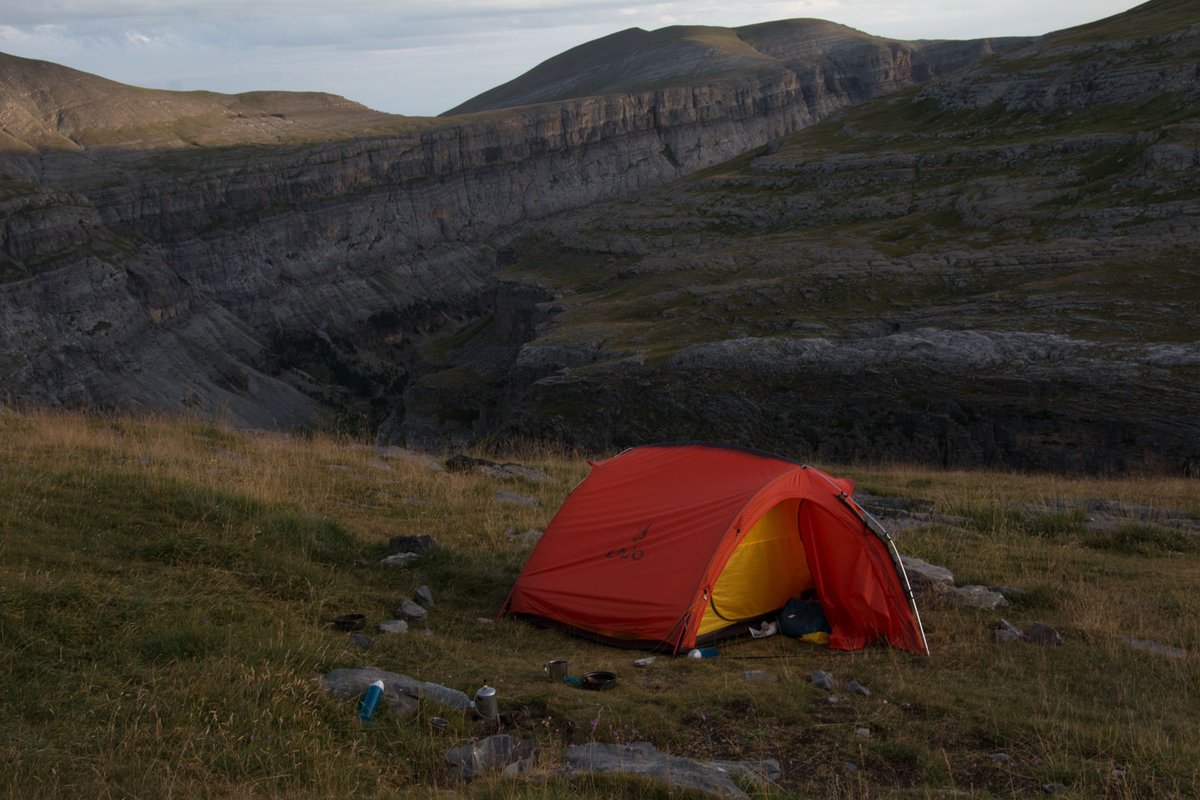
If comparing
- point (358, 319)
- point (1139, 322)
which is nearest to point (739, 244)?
point (1139, 322)

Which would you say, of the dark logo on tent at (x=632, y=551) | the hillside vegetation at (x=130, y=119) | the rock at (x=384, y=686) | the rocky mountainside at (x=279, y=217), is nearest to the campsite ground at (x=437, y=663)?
the rock at (x=384, y=686)

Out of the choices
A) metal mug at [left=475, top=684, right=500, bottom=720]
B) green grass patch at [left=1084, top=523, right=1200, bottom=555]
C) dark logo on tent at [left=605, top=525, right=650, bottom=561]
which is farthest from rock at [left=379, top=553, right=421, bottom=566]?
green grass patch at [left=1084, top=523, right=1200, bottom=555]

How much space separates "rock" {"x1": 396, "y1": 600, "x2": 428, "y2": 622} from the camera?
33.7ft

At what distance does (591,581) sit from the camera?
1110 cm

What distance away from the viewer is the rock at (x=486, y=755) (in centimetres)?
670

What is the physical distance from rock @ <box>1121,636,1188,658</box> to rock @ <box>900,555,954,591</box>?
1919 millimetres

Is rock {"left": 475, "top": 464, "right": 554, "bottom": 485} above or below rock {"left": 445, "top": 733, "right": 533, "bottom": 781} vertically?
below

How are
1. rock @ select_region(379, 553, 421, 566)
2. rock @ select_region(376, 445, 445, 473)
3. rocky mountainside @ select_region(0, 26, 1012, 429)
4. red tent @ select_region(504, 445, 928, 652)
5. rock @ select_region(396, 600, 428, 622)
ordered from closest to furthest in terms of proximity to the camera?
rock @ select_region(396, 600, 428, 622) → red tent @ select_region(504, 445, 928, 652) → rock @ select_region(379, 553, 421, 566) → rock @ select_region(376, 445, 445, 473) → rocky mountainside @ select_region(0, 26, 1012, 429)

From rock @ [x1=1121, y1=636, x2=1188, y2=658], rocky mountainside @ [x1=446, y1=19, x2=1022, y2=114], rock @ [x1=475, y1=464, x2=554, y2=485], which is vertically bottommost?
rock @ [x1=475, y1=464, x2=554, y2=485]

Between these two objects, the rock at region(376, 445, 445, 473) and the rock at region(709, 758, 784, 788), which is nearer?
the rock at region(709, 758, 784, 788)

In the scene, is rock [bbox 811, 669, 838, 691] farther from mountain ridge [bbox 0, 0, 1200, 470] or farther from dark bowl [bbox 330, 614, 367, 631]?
mountain ridge [bbox 0, 0, 1200, 470]

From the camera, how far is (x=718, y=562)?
10.6 metres

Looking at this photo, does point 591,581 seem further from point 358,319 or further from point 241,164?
point 241,164

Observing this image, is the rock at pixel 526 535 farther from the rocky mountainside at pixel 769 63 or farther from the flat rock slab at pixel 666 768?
the rocky mountainside at pixel 769 63
